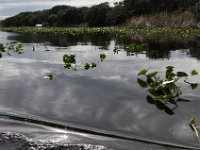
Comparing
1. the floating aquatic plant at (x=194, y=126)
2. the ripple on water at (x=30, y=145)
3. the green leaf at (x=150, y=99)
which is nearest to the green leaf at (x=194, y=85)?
the green leaf at (x=150, y=99)

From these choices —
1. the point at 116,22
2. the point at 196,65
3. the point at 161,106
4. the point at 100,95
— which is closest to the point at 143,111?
the point at 161,106

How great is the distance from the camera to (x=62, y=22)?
2901 inches

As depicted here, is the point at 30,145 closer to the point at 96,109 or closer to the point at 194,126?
the point at 96,109

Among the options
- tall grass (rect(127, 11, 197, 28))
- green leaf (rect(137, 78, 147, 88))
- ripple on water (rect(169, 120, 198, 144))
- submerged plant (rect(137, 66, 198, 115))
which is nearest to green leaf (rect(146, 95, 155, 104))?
submerged plant (rect(137, 66, 198, 115))

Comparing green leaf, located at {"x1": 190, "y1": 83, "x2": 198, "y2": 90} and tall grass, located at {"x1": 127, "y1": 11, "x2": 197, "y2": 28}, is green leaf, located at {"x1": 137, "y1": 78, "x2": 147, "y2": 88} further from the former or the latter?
tall grass, located at {"x1": 127, "y1": 11, "x2": 197, "y2": 28}

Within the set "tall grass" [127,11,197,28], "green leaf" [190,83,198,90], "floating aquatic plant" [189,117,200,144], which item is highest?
"tall grass" [127,11,197,28]

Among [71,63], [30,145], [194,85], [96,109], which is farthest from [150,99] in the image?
[71,63]

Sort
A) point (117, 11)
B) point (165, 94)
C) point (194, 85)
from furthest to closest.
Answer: point (117, 11) < point (194, 85) < point (165, 94)

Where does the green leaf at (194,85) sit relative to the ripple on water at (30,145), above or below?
above

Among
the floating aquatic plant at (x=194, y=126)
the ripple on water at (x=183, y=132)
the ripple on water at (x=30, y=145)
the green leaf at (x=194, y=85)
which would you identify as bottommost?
the ripple on water at (x=30, y=145)

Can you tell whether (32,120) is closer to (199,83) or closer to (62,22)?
(199,83)

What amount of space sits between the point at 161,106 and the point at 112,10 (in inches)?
1988

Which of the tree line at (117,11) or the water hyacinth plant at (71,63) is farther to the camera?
the tree line at (117,11)

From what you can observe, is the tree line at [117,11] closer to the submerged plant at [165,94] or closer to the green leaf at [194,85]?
the green leaf at [194,85]
